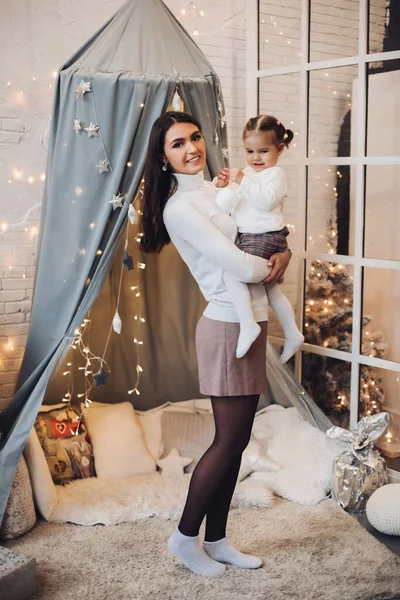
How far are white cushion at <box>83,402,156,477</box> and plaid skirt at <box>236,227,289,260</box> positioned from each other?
1.37m

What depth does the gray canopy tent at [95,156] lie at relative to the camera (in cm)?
270

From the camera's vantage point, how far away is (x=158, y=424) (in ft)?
11.4

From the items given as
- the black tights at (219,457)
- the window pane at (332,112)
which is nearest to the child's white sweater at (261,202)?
the black tights at (219,457)

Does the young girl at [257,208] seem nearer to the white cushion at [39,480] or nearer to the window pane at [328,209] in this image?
the window pane at [328,209]

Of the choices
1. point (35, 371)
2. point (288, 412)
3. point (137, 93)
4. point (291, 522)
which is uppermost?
point (137, 93)

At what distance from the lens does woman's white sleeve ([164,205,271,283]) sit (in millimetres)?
2152

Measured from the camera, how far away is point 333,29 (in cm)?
318

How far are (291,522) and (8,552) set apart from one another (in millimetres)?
1112

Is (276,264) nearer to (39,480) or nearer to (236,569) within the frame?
(236,569)

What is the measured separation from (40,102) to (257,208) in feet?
5.20

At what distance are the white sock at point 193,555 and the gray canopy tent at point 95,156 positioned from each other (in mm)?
706

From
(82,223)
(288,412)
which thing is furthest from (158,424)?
(82,223)

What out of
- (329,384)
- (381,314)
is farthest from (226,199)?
(329,384)

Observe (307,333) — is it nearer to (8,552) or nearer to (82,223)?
(82,223)
